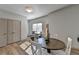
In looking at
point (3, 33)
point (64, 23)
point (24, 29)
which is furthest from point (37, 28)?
point (3, 33)

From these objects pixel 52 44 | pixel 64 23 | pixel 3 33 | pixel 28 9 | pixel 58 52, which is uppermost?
pixel 28 9

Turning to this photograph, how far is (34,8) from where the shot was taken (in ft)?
5.00

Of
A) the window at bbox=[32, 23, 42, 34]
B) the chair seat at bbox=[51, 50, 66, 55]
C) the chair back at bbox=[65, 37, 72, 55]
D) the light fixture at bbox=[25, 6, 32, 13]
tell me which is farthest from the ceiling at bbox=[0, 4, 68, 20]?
the chair seat at bbox=[51, 50, 66, 55]

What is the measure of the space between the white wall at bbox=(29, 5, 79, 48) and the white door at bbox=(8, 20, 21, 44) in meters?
0.25

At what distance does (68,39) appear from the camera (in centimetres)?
151

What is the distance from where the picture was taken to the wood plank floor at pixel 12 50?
1460 mm

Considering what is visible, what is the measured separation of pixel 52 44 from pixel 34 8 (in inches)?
30.4

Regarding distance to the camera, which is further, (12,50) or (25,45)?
(25,45)

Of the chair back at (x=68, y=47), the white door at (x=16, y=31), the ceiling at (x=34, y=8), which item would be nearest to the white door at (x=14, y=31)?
the white door at (x=16, y=31)

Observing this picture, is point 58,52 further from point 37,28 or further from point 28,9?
point 28,9

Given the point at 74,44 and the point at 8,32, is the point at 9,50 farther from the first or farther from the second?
the point at 74,44

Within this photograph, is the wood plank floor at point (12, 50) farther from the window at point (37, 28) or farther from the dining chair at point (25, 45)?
the window at point (37, 28)

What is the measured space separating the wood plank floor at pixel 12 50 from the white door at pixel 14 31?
10 centimetres
